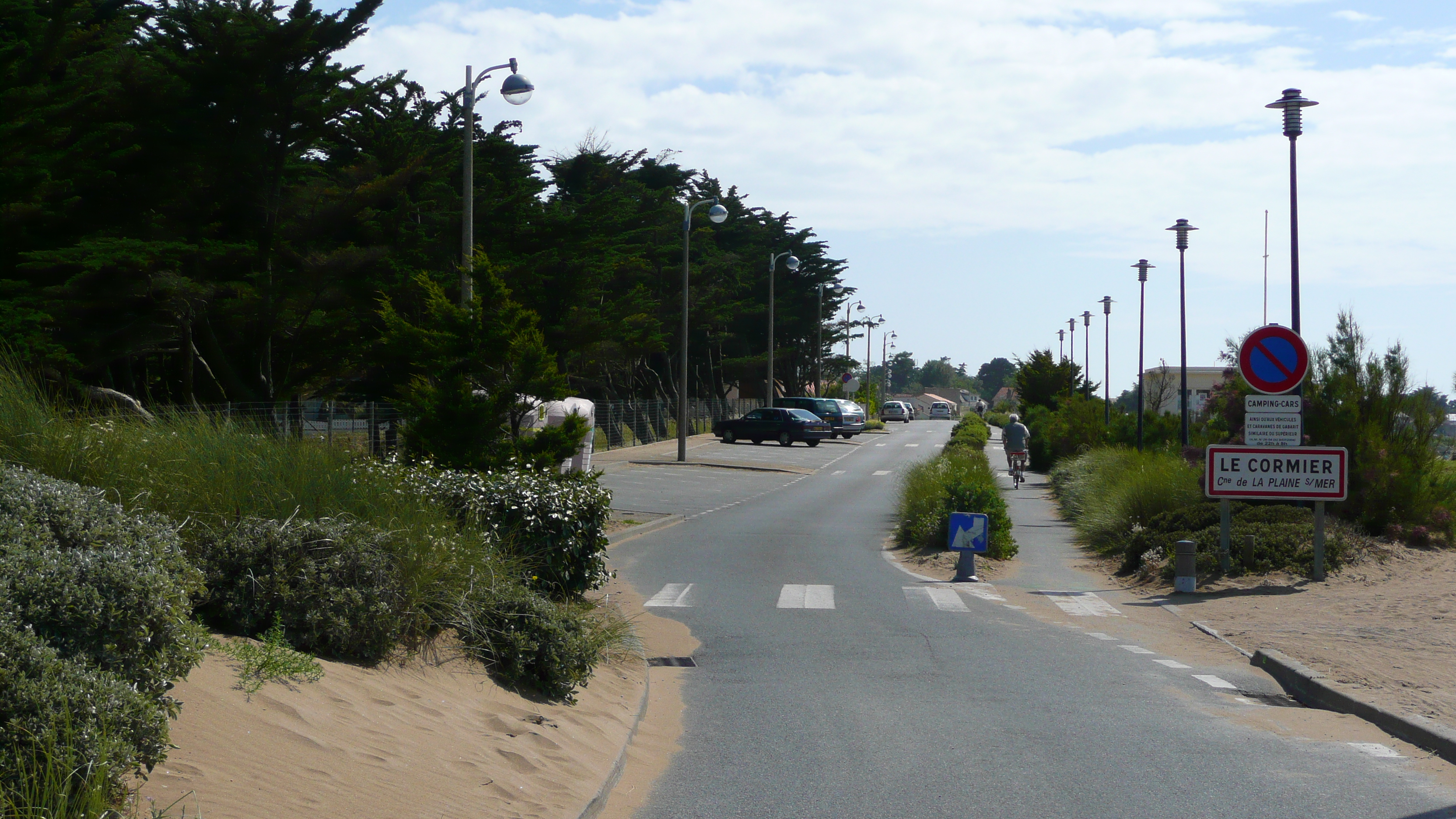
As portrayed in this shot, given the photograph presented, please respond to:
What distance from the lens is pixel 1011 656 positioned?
32.5 ft

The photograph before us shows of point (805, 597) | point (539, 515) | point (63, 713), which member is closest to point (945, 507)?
point (805, 597)

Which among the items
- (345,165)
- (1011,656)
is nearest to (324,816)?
(1011,656)

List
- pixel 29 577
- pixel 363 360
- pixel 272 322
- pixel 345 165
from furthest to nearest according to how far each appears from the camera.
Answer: pixel 345 165 → pixel 363 360 → pixel 272 322 → pixel 29 577

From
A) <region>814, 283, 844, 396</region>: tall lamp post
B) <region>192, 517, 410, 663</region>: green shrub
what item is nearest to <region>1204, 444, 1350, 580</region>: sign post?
<region>192, 517, 410, 663</region>: green shrub

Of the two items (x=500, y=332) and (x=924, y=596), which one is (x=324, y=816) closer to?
(x=924, y=596)

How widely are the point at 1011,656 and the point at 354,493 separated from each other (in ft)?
17.8

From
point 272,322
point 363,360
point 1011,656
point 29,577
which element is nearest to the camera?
point 29,577

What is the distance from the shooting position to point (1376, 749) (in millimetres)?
6844

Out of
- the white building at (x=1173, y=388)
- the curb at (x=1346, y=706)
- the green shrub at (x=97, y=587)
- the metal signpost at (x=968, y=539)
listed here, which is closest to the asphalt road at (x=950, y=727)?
the curb at (x=1346, y=706)

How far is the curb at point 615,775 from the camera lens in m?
5.38

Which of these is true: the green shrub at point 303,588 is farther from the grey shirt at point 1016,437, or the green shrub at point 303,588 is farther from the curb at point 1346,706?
the grey shirt at point 1016,437

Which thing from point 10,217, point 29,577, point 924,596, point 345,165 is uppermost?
point 345,165

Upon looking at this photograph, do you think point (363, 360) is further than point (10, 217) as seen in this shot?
Yes

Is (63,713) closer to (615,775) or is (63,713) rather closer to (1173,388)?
(615,775)
